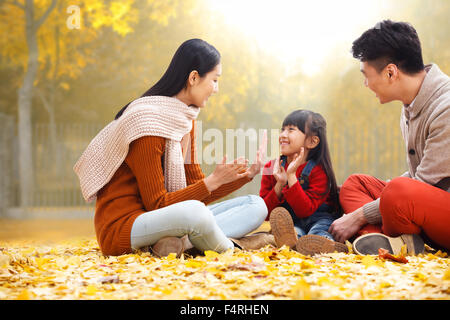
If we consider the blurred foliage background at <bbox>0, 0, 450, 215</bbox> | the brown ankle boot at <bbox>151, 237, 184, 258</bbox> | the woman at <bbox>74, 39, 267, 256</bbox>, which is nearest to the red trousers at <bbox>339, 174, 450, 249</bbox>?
the woman at <bbox>74, 39, 267, 256</bbox>

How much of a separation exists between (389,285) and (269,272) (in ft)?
1.70

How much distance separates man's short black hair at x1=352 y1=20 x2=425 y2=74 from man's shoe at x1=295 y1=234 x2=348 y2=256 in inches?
43.3

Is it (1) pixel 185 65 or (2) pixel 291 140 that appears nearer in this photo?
(1) pixel 185 65

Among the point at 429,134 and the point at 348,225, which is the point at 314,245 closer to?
the point at 348,225

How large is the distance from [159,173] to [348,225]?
1251mm

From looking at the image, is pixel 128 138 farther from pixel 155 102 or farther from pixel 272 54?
pixel 272 54

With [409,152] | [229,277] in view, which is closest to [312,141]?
[409,152]

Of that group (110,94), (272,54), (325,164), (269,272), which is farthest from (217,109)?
(269,272)

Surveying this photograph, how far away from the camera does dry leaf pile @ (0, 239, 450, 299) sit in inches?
72.6

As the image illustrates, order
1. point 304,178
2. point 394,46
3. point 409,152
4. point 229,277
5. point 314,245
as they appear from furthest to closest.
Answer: point 304,178, point 409,152, point 394,46, point 314,245, point 229,277

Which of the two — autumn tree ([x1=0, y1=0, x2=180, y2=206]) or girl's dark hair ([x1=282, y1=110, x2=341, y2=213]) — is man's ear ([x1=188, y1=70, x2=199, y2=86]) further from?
autumn tree ([x1=0, y1=0, x2=180, y2=206])

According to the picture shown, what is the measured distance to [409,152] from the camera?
298cm

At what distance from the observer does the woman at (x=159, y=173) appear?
2.53 m

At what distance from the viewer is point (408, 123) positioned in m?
2.98
